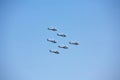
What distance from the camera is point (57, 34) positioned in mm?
55656

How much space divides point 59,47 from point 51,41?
65 cm

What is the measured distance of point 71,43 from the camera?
183 ft

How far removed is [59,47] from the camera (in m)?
55.8

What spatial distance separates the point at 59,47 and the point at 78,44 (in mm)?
1265

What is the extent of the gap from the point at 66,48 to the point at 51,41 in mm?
1080

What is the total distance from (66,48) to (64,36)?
802 millimetres

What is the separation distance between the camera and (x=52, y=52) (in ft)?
184

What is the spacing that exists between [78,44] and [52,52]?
70.0 inches

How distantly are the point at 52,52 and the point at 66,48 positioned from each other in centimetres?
97

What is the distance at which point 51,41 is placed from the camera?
5575cm

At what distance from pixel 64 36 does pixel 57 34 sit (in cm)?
47

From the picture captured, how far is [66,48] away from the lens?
183ft

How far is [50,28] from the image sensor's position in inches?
2194

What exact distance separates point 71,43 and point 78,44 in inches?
19.7
